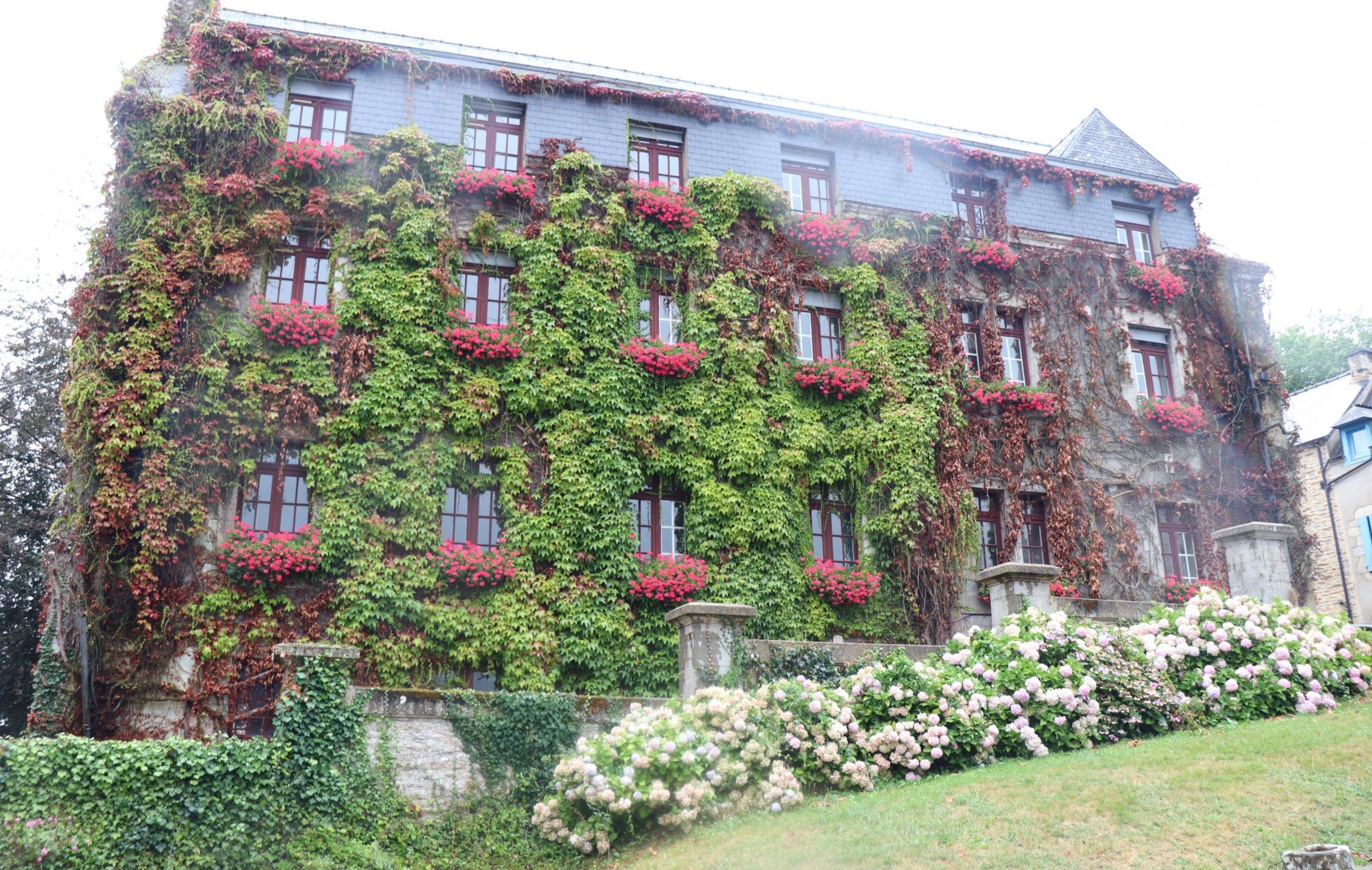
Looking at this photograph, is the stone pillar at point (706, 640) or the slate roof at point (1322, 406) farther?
the slate roof at point (1322, 406)

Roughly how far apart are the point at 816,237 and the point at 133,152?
12.0 m

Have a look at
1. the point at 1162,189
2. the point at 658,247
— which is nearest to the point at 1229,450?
the point at 1162,189

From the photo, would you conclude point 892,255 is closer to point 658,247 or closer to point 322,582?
point 658,247

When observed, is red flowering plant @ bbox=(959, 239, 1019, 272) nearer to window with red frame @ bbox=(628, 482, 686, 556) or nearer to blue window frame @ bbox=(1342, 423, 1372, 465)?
window with red frame @ bbox=(628, 482, 686, 556)

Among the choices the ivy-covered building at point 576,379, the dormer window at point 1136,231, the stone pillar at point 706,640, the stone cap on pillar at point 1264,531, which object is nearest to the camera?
the stone pillar at point 706,640

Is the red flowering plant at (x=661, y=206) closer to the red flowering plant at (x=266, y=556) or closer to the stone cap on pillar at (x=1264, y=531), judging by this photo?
the red flowering plant at (x=266, y=556)

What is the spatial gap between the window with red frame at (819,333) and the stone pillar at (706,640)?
787 cm

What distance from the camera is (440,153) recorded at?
18375 mm

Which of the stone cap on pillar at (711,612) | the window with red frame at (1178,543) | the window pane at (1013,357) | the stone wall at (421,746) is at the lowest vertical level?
the stone wall at (421,746)

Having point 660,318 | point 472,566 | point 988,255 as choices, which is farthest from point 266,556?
point 988,255

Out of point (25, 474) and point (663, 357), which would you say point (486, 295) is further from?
point (25, 474)

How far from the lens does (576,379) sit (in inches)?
687

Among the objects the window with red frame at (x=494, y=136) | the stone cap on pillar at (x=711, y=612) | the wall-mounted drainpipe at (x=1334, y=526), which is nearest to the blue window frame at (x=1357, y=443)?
the wall-mounted drainpipe at (x=1334, y=526)

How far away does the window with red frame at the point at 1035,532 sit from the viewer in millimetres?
19906
